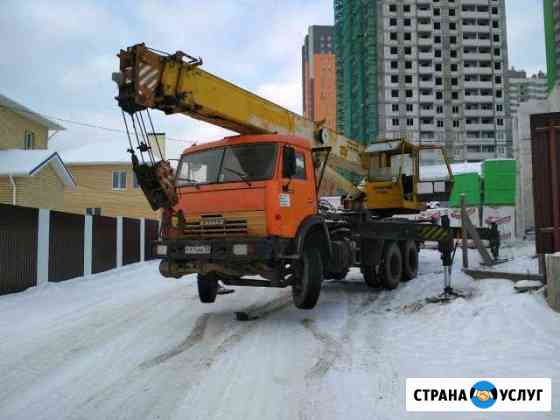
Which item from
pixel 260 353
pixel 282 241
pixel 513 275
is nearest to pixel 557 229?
pixel 513 275

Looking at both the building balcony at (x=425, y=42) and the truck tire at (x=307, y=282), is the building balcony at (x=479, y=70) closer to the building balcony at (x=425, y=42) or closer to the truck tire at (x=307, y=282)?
the building balcony at (x=425, y=42)

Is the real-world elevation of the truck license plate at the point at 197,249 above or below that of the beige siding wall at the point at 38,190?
below

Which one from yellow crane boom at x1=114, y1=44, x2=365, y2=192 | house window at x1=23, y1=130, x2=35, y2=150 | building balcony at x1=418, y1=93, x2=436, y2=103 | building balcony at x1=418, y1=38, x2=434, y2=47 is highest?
building balcony at x1=418, y1=38, x2=434, y2=47

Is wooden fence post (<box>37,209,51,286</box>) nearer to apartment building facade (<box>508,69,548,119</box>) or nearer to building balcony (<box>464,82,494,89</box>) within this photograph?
building balcony (<box>464,82,494,89</box>)

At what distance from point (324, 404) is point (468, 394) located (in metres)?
1.33

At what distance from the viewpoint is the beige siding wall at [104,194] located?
31.0 metres

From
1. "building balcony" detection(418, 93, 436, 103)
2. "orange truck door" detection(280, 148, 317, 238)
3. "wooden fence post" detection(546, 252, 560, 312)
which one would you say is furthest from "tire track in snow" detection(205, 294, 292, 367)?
"building balcony" detection(418, 93, 436, 103)

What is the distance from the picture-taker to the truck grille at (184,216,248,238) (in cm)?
695

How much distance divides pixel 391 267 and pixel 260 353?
18.7 feet

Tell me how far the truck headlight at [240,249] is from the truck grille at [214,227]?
0.26 meters

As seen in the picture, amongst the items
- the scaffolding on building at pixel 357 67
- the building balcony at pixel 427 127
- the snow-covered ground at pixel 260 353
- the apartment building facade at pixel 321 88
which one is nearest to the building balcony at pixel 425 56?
the scaffolding on building at pixel 357 67

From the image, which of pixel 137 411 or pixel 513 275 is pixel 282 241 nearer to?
pixel 137 411

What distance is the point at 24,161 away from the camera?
22312 mm

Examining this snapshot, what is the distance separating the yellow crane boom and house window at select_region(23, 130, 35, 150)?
856 inches
